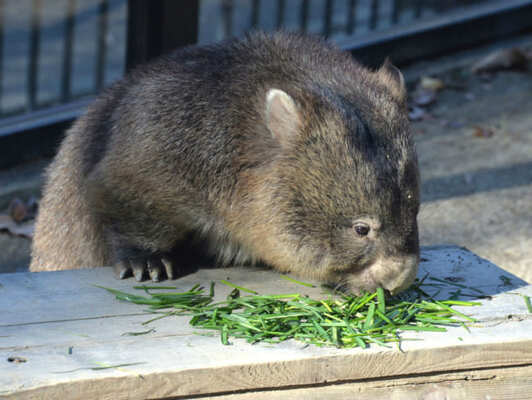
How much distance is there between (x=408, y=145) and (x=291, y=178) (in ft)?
1.45

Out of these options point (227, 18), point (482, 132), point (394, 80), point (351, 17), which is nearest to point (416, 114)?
point (482, 132)

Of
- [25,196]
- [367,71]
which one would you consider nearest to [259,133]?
[367,71]

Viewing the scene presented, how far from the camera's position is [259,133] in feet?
10.6

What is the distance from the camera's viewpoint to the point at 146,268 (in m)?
3.29

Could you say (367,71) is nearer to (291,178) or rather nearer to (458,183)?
(291,178)

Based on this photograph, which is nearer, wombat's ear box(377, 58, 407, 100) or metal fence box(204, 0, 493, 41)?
wombat's ear box(377, 58, 407, 100)

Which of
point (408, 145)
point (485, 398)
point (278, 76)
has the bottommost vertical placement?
point (485, 398)

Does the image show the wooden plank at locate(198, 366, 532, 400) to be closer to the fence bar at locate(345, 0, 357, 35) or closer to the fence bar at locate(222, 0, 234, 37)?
the fence bar at locate(222, 0, 234, 37)

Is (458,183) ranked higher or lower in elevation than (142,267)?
higher

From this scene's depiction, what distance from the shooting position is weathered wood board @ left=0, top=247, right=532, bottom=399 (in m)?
2.38

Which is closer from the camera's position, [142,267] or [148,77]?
[142,267]

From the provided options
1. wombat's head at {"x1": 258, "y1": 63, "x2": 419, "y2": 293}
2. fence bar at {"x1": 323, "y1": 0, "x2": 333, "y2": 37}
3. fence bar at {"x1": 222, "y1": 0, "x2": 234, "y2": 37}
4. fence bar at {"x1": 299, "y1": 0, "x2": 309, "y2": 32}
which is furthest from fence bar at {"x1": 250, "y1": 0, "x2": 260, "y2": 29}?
wombat's head at {"x1": 258, "y1": 63, "x2": 419, "y2": 293}

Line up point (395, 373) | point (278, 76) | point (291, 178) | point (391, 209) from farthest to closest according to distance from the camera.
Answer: point (278, 76) < point (291, 178) < point (391, 209) < point (395, 373)

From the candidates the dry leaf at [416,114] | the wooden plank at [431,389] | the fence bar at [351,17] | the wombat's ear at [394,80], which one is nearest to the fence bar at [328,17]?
the fence bar at [351,17]
